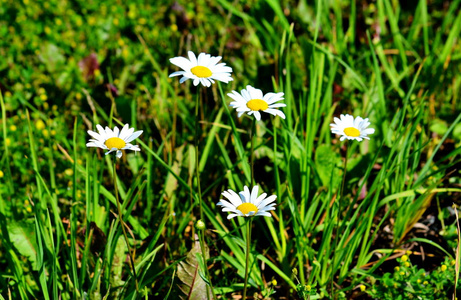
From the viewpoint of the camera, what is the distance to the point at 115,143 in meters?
1.35

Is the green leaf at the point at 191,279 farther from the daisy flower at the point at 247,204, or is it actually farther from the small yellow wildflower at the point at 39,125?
the small yellow wildflower at the point at 39,125

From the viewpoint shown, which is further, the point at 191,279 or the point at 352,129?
the point at 191,279

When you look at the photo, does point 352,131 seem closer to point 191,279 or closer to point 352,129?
point 352,129

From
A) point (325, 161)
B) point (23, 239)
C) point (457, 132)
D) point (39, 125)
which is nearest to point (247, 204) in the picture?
point (325, 161)

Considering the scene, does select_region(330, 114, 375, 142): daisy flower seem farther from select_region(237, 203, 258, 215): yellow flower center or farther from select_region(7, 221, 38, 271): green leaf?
select_region(7, 221, 38, 271): green leaf

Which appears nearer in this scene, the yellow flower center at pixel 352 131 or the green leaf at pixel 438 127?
the yellow flower center at pixel 352 131

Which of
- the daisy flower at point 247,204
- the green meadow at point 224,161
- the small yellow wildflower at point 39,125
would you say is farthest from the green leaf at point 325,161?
the small yellow wildflower at point 39,125

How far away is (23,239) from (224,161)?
2.92 ft

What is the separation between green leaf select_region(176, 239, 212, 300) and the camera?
1.59m

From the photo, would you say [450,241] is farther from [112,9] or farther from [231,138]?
[112,9]

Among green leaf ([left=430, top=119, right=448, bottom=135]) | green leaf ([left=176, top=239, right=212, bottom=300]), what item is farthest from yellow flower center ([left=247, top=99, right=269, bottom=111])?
green leaf ([left=430, top=119, right=448, bottom=135])

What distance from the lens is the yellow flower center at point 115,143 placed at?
52.7 inches

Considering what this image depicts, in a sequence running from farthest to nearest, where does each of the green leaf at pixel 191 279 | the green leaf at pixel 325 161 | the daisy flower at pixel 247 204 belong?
the green leaf at pixel 325 161
the green leaf at pixel 191 279
the daisy flower at pixel 247 204

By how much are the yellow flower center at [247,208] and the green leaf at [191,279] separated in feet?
1.13
